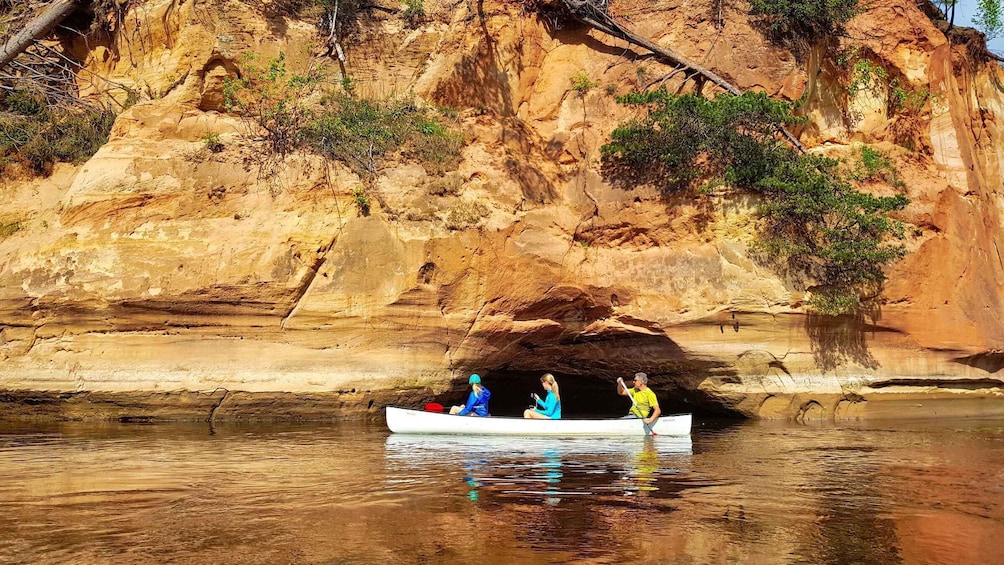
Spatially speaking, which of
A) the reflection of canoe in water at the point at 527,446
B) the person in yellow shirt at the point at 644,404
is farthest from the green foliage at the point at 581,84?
the reflection of canoe in water at the point at 527,446

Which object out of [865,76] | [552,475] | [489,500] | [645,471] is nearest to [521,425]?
[645,471]

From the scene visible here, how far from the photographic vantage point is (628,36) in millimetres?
17719

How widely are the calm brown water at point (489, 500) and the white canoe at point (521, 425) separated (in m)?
0.56

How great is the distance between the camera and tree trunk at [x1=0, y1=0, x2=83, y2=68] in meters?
15.9

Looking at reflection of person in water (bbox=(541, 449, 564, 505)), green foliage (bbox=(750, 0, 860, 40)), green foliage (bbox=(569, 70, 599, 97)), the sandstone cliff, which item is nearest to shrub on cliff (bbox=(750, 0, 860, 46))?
green foliage (bbox=(750, 0, 860, 40))

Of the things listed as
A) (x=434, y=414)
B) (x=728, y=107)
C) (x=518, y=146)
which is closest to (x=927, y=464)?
(x=434, y=414)

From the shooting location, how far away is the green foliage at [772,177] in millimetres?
14977

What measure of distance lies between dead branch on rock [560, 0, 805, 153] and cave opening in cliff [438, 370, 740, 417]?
241 inches

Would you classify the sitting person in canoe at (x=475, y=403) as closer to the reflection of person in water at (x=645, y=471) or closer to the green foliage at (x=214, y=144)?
the reflection of person in water at (x=645, y=471)

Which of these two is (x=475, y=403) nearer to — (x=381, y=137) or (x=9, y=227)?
(x=381, y=137)

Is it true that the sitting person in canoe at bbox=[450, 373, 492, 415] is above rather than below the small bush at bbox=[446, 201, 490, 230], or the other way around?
below

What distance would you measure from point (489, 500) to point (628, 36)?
40.9 feet

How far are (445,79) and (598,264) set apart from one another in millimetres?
4614

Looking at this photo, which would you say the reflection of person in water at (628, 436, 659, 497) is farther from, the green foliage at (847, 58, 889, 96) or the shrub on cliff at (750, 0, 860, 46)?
the shrub on cliff at (750, 0, 860, 46)
